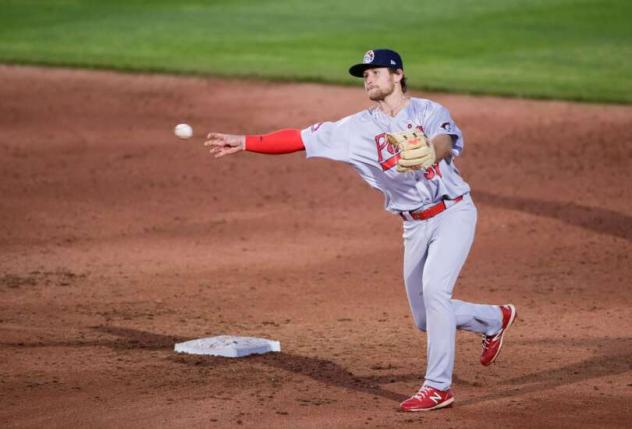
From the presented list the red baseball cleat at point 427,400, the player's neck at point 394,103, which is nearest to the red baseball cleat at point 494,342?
the red baseball cleat at point 427,400

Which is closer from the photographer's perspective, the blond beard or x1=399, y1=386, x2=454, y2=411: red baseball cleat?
x1=399, y1=386, x2=454, y2=411: red baseball cleat

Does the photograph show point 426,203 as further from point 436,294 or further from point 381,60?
point 381,60

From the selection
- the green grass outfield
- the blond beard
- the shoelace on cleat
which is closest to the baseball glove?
the blond beard

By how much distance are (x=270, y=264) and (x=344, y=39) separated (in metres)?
9.95

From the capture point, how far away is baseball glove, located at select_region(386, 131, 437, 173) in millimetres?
6867

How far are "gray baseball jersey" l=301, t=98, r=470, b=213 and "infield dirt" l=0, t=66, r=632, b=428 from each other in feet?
3.82

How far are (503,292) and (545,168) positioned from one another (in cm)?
421

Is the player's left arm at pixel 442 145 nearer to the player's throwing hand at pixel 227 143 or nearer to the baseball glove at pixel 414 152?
the baseball glove at pixel 414 152

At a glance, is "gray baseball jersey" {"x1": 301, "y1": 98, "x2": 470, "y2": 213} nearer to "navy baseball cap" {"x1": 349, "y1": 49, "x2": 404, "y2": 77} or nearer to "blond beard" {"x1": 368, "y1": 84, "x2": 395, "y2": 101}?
"blond beard" {"x1": 368, "y1": 84, "x2": 395, "y2": 101}

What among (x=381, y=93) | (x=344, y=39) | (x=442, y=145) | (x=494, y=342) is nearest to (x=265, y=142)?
(x=381, y=93)

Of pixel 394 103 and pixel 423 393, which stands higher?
pixel 394 103

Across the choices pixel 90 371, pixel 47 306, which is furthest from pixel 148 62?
pixel 90 371

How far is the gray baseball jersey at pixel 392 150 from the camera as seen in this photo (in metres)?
7.36

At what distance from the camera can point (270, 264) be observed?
11.0 meters
